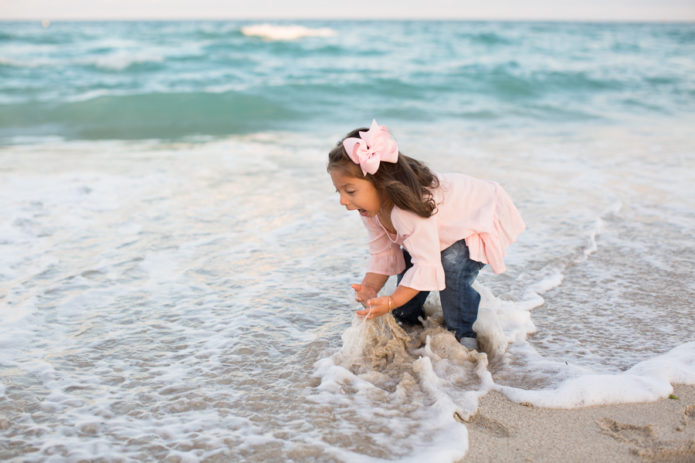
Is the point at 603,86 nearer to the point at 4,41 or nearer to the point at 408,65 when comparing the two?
the point at 408,65

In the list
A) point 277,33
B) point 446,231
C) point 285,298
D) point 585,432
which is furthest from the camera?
point 277,33

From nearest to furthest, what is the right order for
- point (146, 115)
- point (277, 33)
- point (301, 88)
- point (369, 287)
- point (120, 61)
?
point (369, 287) < point (146, 115) < point (301, 88) < point (120, 61) < point (277, 33)

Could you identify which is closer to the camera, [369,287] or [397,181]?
[397,181]

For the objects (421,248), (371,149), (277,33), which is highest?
(277,33)

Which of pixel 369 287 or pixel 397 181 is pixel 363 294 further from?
pixel 397 181

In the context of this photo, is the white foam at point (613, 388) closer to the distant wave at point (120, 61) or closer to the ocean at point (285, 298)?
the ocean at point (285, 298)

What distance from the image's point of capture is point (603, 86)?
590 inches

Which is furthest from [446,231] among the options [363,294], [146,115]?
[146,115]

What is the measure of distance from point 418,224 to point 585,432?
96cm

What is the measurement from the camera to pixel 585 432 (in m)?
2.11

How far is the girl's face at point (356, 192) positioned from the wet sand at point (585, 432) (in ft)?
2.89

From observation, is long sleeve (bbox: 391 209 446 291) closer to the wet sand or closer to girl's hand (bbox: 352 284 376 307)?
girl's hand (bbox: 352 284 376 307)

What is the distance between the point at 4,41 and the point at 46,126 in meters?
17.5

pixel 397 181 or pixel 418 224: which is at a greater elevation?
pixel 397 181
